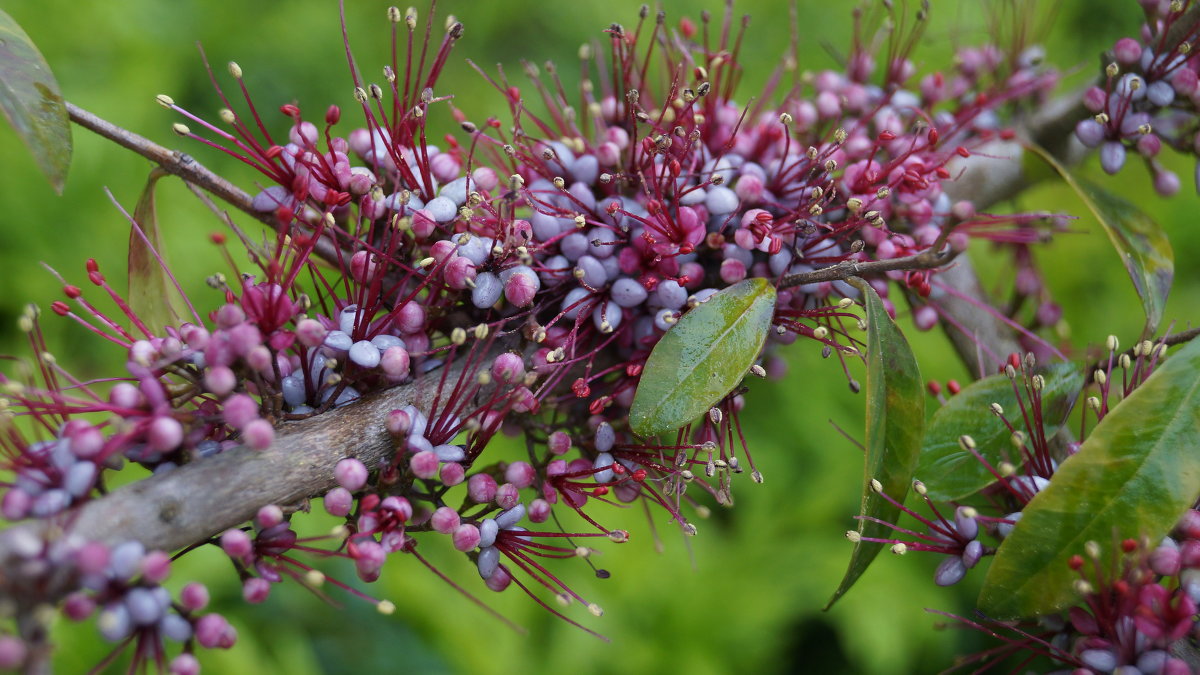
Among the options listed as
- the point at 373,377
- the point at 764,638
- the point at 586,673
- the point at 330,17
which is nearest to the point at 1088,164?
the point at 373,377

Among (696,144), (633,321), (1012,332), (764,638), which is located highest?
(696,144)

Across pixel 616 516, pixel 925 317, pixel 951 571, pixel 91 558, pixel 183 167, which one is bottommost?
pixel 616 516

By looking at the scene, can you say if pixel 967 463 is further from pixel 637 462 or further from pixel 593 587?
pixel 593 587

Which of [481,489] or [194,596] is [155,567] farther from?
[481,489]

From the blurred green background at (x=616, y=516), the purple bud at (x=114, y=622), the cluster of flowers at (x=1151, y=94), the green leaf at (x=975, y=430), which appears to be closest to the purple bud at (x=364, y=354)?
the purple bud at (x=114, y=622)

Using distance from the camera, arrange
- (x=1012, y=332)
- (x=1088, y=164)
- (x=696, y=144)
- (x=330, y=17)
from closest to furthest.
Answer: (x=696, y=144), (x=1012, y=332), (x=1088, y=164), (x=330, y=17)

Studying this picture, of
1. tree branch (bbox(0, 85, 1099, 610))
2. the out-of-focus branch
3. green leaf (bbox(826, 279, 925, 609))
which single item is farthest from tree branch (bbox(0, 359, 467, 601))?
the out-of-focus branch

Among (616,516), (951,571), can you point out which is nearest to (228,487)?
(951,571)
